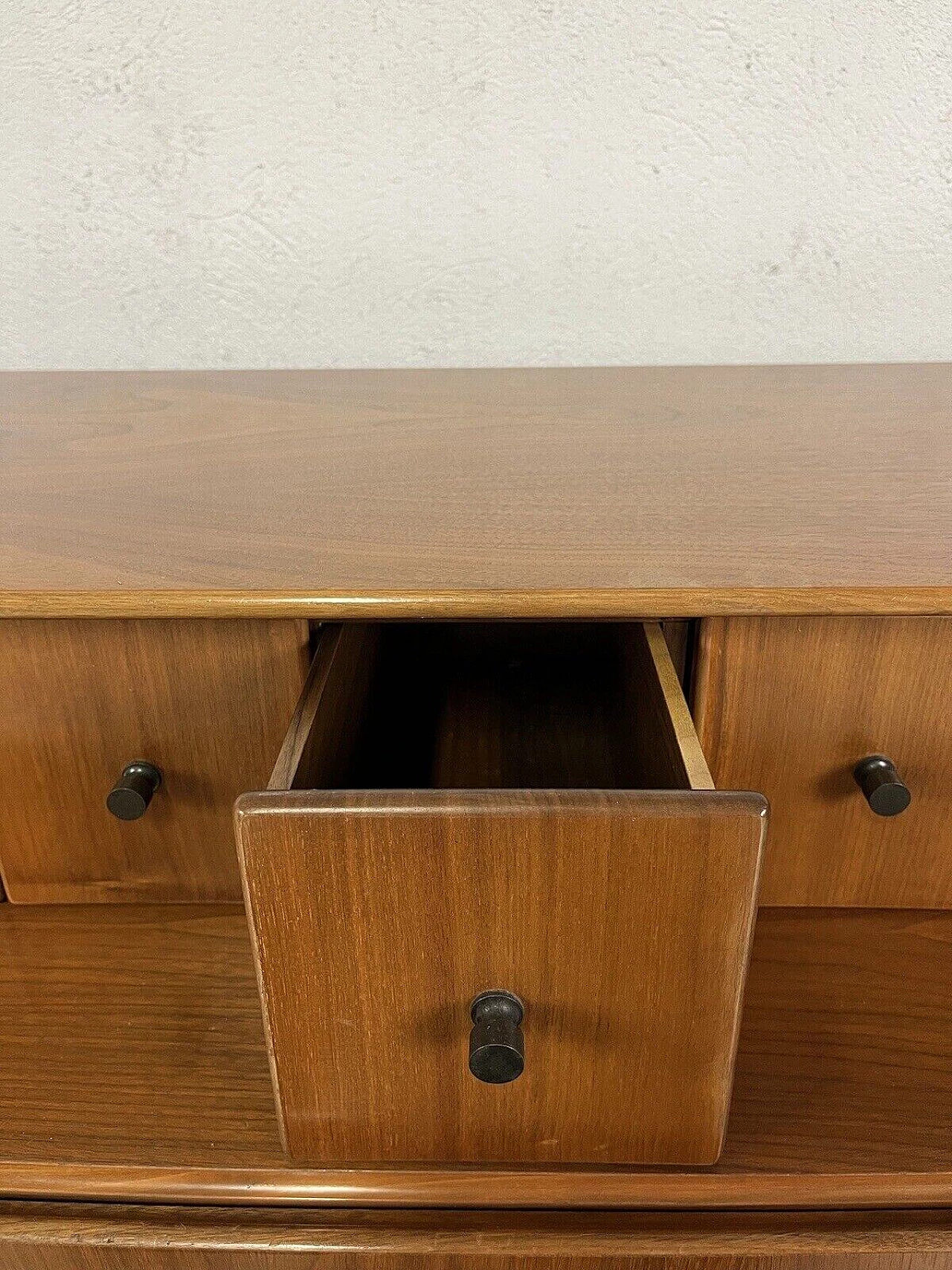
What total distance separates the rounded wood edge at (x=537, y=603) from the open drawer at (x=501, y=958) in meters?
0.05

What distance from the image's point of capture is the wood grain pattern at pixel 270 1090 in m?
0.39

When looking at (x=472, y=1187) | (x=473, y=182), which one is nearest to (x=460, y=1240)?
(x=472, y=1187)

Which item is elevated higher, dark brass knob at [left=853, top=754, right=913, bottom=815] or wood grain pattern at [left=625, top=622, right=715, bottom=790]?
wood grain pattern at [left=625, top=622, right=715, bottom=790]

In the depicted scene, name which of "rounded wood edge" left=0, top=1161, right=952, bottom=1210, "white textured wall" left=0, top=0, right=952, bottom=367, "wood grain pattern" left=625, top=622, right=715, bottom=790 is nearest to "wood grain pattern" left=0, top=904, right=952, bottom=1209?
"rounded wood edge" left=0, top=1161, right=952, bottom=1210

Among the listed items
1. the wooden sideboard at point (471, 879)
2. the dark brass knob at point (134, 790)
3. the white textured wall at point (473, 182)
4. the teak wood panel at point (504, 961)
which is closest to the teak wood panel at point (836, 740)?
the wooden sideboard at point (471, 879)

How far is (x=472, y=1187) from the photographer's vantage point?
39 cm

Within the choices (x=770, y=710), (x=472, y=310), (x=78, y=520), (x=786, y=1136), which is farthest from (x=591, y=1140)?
(x=472, y=310)

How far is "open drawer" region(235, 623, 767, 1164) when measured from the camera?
1.06ft

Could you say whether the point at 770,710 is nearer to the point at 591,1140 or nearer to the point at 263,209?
the point at 591,1140

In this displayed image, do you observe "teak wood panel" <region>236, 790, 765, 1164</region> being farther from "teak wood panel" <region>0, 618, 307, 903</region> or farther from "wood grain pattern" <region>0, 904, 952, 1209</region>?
"teak wood panel" <region>0, 618, 307, 903</region>

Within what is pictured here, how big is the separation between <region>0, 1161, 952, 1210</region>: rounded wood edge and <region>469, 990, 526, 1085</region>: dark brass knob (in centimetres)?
8

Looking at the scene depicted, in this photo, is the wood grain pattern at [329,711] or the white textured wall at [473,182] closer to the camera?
the wood grain pattern at [329,711]

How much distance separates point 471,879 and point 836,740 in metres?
0.19

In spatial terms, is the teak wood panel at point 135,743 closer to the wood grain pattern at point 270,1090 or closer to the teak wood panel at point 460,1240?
the wood grain pattern at point 270,1090
